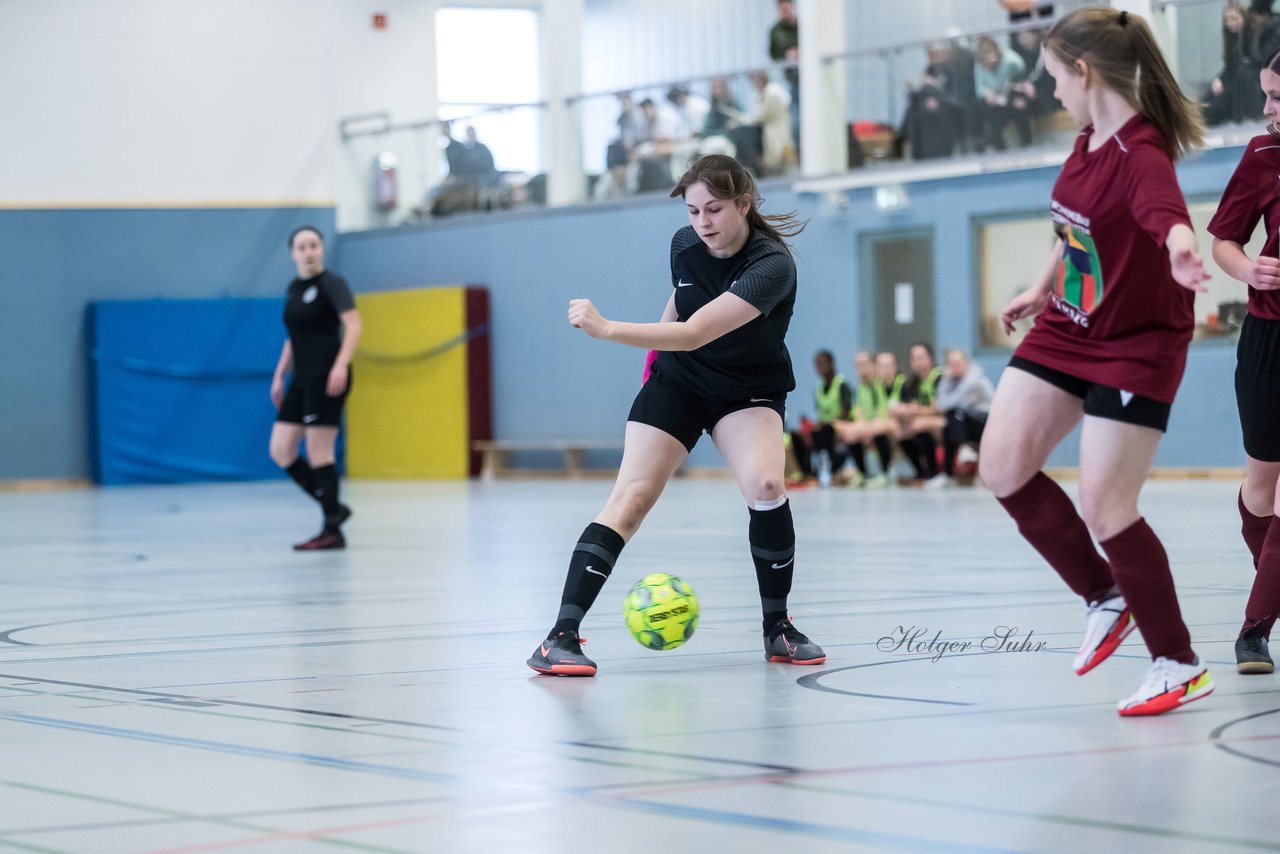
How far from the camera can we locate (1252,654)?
5.18m

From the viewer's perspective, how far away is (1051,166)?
19.4m

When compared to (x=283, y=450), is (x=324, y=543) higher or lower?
lower

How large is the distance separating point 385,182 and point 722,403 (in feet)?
73.1

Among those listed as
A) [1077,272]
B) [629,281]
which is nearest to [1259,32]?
[629,281]

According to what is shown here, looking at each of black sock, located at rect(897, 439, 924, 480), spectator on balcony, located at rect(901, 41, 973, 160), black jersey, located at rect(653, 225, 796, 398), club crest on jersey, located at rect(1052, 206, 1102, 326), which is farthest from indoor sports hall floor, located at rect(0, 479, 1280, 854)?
spectator on balcony, located at rect(901, 41, 973, 160)

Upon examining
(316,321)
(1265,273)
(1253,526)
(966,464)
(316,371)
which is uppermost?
(1265,273)

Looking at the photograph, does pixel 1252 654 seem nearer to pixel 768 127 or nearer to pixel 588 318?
pixel 588 318

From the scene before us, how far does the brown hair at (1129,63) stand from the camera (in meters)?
4.52

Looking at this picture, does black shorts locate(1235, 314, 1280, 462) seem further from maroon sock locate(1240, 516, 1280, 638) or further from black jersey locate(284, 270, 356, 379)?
black jersey locate(284, 270, 356, 379)

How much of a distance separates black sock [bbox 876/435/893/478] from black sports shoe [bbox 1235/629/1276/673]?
46.4ft

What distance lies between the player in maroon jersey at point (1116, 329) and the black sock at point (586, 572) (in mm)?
1402

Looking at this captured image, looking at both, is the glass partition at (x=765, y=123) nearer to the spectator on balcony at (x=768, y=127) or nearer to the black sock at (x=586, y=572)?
the spectator on balcony at (x=768, y=127)

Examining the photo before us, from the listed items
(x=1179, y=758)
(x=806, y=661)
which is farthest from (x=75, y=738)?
(x=1179, y=758)

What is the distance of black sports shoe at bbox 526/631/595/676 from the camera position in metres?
5.49
